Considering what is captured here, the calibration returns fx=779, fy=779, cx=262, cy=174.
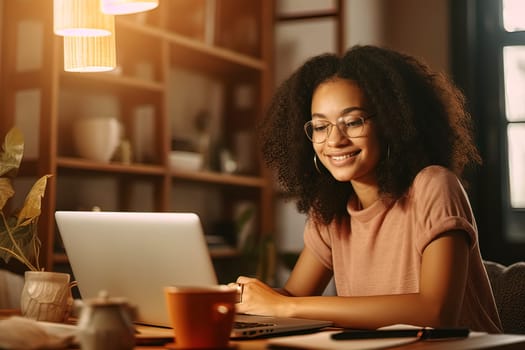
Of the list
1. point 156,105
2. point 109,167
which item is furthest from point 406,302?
point 156,105

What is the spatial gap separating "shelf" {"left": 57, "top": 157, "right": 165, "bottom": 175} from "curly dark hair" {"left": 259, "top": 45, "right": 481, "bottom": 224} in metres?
0.98

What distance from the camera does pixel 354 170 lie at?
182 cm

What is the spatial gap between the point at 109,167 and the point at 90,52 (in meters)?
1.42

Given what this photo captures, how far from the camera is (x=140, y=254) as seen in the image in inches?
50.2

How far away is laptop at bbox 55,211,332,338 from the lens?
1.23 meters

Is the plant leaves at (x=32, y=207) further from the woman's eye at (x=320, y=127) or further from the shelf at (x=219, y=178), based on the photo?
the shelf at (x=219, y=178)

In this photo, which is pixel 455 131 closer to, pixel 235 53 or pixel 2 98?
pixel 2 98

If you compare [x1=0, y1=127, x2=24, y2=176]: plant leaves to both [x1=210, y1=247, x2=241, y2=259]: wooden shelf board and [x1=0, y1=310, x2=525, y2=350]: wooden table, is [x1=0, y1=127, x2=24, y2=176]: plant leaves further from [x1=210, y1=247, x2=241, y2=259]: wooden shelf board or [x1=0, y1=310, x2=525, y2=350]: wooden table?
[x1=210, y1=247, x2=241, y2=259]: wooden shelf board

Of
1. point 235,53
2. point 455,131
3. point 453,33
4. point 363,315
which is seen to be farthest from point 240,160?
point 363,315

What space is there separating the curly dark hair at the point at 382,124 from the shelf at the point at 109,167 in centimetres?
98

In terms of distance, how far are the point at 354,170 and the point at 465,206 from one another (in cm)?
28

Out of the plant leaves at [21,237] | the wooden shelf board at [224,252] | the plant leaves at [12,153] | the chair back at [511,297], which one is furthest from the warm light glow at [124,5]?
the wooden shelf board at [224,252]

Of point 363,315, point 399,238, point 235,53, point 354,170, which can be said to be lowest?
point 363,315

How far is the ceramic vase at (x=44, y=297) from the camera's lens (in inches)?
54.8
